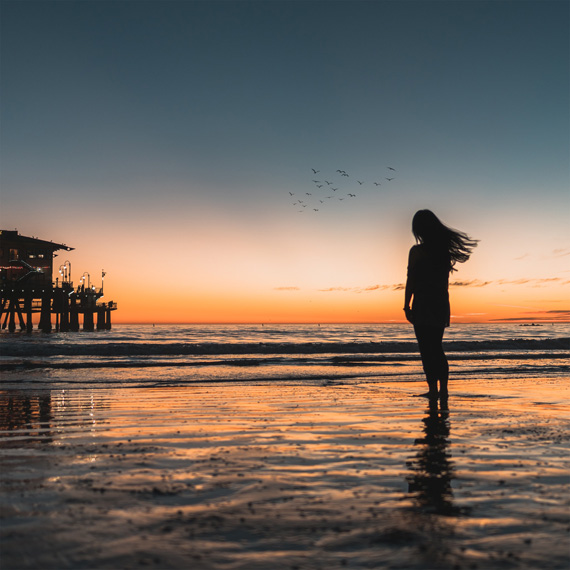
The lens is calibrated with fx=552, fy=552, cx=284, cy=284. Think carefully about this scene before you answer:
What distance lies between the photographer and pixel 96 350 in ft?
73.7

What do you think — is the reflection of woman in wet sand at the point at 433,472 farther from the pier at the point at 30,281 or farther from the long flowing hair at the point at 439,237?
the pier at the point at 30,281

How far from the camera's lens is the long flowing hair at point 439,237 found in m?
6.90

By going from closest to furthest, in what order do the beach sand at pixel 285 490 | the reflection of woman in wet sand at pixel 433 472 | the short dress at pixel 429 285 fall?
the beach sand at pixel 285 490 < the reflection of woman in wet sand at pixel 433 472 < the short dress at pixel 429 285

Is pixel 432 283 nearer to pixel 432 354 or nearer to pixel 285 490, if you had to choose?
pixel 432 354

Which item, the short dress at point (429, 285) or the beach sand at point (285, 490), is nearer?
the beach sand at point (285, 490)

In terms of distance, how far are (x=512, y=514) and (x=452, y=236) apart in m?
4.99

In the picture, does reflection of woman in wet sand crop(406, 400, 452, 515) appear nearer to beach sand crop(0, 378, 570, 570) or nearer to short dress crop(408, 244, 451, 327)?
beach sand crop(0, 378, 570, 570)

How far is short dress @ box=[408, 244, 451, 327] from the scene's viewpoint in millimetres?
6828

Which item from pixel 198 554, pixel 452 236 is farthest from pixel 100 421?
pixel 452 236

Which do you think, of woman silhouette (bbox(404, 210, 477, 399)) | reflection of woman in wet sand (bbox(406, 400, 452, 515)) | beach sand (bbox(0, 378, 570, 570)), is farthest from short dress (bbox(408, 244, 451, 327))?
reflection of woman in wet sand (bbox(406, 400, 452, 515))

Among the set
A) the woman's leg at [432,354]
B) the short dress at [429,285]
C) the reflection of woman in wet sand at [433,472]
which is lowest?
the reflection of woman in wet sand at [433,472]

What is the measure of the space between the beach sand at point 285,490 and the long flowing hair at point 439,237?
2127mm

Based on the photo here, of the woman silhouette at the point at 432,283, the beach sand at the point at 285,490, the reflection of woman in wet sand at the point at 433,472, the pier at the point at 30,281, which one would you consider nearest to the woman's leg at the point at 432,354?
the woman silhouette at the point at 432,283

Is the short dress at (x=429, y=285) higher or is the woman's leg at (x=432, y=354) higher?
the short dress at (x=429, y=285)
